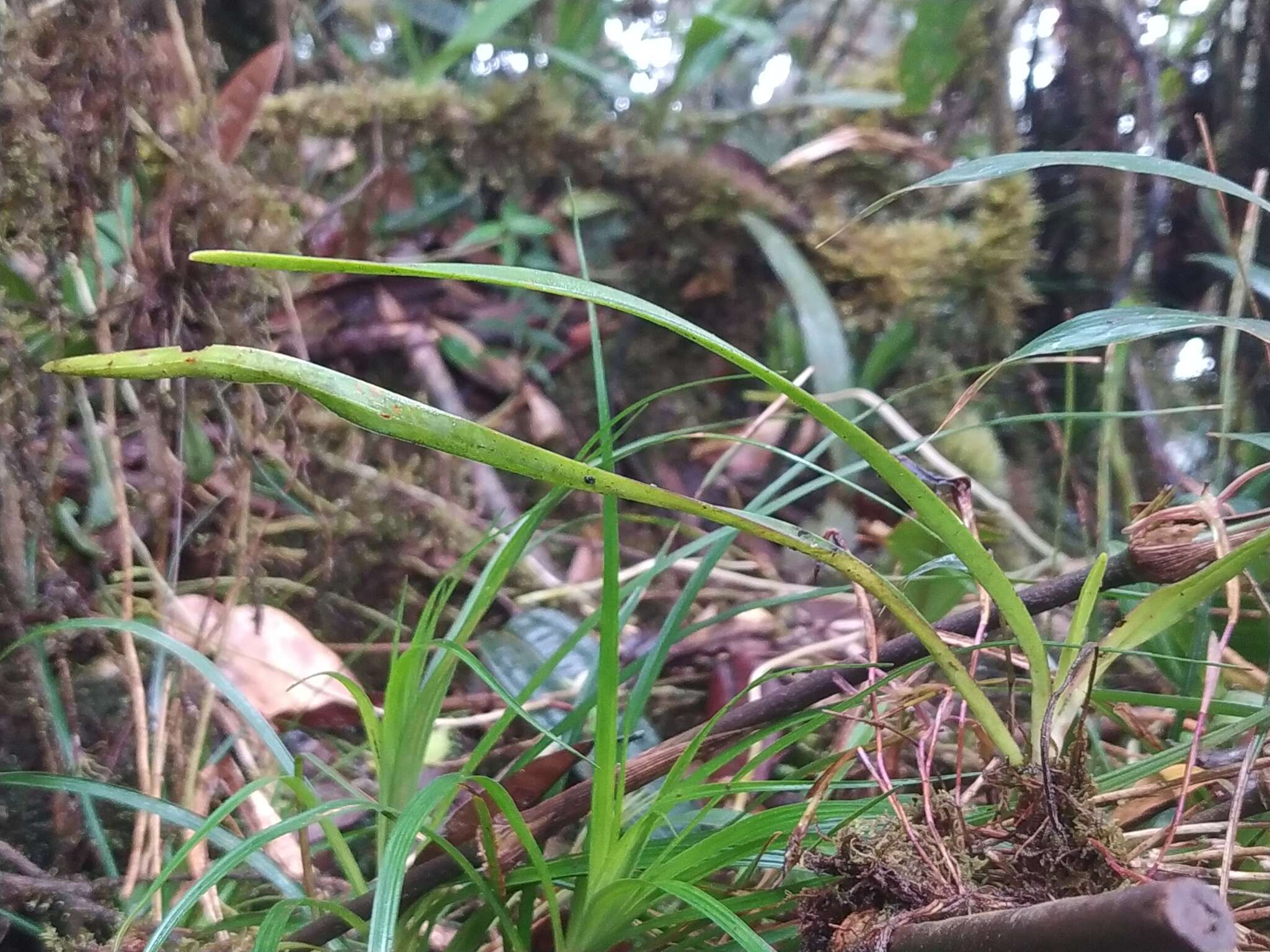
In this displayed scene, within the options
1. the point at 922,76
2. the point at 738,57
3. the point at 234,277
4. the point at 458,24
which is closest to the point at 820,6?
the point at 738,57

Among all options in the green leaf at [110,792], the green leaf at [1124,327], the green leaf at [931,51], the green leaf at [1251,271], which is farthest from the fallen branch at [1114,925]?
the green leaf at [931,51]

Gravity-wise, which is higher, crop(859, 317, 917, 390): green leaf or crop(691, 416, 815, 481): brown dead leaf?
crop(859, 317, 917, 390): green leaf

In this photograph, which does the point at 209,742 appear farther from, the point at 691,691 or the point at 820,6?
the point at 820,6

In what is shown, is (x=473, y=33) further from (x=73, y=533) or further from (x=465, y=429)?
(x=465, y=429)

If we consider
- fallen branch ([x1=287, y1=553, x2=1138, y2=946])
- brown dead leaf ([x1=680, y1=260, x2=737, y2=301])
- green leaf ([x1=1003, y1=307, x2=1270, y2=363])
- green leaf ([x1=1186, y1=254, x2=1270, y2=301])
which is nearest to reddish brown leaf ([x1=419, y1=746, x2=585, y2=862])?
fallen branch ([x1=287, y1=553, x2=1138, y2=946])

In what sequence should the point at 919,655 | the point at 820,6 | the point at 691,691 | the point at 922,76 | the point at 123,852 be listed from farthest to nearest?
the point at 820,6 < the point at 922,76 < the point at 691,691 < the point at 123,852 < the point at 919,655

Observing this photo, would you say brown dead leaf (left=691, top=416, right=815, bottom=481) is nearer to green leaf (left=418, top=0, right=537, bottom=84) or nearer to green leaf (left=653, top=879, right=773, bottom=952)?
green leaf (left=418, top=0, right=537, bottom=84)
